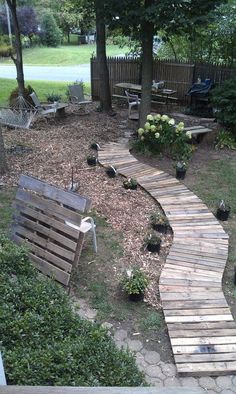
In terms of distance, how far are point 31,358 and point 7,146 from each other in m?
6.82

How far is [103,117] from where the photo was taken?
11.3m

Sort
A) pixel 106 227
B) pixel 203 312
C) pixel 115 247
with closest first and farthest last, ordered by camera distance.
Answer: pixel 203 312, pixel 115 247, pixel 106 227

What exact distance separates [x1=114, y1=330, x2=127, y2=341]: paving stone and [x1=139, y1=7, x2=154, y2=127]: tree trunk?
6562mm

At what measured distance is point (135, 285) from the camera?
14.2 feet

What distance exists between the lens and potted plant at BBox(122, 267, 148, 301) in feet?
14.2

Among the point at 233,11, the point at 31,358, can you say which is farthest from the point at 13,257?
the point at 233,11

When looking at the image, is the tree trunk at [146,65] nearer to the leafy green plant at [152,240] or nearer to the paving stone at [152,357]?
the leafy green plant at [152,240]

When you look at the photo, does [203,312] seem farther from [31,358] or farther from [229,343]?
[31,358]

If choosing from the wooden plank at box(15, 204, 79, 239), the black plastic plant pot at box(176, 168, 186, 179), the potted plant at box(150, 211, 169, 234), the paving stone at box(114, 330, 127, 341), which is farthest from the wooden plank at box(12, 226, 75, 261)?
the black plastic plant pot at box(176, 168, 186, 179)

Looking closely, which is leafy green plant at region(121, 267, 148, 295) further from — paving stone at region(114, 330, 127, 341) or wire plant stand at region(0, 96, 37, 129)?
wire plant stand at region(0, 96, 37, 129)

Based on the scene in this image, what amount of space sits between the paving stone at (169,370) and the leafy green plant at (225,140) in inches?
262

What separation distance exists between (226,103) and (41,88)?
906cm

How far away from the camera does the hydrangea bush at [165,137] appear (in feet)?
27.4

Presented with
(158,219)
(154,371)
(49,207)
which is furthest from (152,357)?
(158,219)
